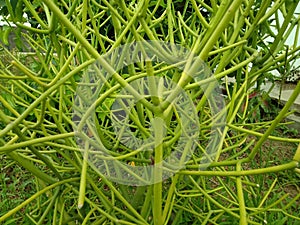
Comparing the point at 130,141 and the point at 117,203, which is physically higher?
the point at 130,141

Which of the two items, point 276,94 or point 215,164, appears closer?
point 215,164

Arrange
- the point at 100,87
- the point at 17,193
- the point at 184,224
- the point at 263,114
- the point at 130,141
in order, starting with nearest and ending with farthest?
1. the point at 100,87
2. the point at 130,141
3. the point at 184,224
4. the point at 17,193
5. the point at 263,114

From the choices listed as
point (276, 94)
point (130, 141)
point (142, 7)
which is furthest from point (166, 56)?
point (276, 94)

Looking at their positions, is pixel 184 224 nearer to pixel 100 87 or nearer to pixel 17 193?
pixel 100 87

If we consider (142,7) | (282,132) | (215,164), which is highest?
(142,7)

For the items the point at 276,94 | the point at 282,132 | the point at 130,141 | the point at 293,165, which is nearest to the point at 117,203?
the point at 130,141

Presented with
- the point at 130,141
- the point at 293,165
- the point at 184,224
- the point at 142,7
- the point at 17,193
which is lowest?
the point at 17,193

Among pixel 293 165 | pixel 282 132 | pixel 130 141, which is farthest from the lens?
pixel 282 132

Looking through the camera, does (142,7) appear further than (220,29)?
Yes

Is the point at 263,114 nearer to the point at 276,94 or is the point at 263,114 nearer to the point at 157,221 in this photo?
the point at 276,94
